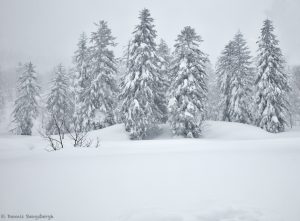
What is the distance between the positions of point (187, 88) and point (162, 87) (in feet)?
15.8

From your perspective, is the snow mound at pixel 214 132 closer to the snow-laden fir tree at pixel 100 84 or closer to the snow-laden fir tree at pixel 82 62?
the snow-laden fir tree at pixel 100 84

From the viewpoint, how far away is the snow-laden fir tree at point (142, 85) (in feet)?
85.2

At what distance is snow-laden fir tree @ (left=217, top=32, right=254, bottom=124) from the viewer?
32.6 meters

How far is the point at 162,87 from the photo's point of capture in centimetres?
2977

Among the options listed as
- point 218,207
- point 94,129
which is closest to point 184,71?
point 94,129

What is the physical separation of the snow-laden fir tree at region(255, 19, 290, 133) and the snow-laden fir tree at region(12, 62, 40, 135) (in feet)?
104

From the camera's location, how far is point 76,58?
35.7 meters

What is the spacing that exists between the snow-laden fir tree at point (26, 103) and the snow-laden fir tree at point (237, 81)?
28164mm

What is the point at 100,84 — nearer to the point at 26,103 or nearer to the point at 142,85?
the point at 142,85

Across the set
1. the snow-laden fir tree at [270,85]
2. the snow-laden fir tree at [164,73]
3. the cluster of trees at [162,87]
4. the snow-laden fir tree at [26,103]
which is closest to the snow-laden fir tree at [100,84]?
the cluster of trees at [162,87]

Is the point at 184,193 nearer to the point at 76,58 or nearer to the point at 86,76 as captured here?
the point at 86,76

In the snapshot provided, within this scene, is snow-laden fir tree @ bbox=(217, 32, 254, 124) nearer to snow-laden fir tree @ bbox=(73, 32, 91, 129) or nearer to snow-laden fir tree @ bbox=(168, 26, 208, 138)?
snow-laden fir tree @ bbox=(168, 26, 208, 138)

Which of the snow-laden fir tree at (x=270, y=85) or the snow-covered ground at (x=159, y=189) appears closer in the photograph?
the snow-covered ground at (x=159, y=189)

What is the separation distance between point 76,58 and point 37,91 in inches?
373
